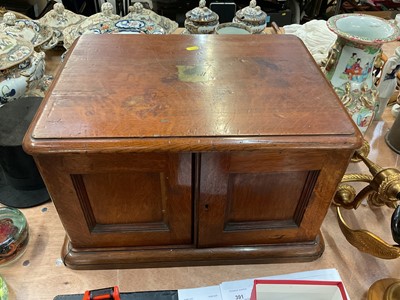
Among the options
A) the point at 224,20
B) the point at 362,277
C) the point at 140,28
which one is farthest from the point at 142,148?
the point at 224,20

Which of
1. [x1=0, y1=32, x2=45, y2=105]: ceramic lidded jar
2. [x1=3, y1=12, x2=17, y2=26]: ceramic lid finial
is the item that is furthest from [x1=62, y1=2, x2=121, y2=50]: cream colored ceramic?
[x1=0, y1=32, x2=45, y2=105]: ceramic lidded jar

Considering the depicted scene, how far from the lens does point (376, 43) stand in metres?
0.70

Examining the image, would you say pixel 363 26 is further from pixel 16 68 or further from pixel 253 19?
pixel 16 68

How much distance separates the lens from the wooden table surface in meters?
0.64

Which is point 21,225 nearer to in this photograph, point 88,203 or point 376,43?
point 88,203

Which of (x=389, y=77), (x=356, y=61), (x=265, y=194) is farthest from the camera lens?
(x=389, y=77)

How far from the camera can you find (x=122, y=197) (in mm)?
592

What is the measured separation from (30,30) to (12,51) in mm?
336

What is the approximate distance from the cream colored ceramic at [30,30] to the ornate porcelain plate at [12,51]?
0.22 meters

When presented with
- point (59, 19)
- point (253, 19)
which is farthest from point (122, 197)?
point (59, 19)

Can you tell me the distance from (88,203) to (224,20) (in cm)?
96

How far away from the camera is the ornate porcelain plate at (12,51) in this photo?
771mm

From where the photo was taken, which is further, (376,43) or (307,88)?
(376,43)

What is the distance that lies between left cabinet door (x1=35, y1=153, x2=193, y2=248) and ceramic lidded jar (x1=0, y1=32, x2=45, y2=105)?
0.37m
